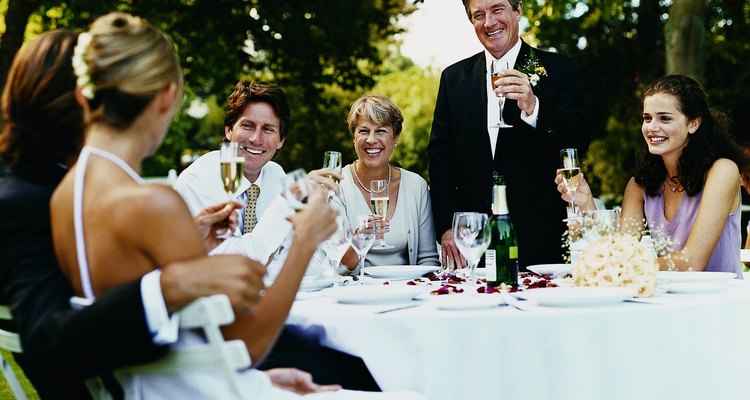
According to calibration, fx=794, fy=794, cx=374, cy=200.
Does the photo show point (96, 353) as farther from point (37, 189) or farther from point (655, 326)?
point (655, 326)

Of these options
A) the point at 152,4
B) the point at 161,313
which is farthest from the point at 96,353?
the point at 152,4

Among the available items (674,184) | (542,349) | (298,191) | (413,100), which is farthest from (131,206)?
(413,100)

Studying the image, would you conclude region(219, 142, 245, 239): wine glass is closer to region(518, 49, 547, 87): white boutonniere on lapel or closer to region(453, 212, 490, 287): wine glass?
region(453, 212, 490, 287): wine glass

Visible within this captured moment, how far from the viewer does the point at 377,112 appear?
5.42 meters

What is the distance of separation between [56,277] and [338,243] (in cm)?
150

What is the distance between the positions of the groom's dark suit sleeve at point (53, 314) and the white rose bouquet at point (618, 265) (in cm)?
185

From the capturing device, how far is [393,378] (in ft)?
9.09

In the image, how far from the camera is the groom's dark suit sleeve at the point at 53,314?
6.57 ft

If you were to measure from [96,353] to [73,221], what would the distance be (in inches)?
14.0

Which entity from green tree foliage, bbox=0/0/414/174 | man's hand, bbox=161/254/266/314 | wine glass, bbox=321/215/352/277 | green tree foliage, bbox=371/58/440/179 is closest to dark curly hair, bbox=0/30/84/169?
man's hand, bbox=161/254/266/314

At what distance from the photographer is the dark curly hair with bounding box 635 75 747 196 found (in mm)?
4672

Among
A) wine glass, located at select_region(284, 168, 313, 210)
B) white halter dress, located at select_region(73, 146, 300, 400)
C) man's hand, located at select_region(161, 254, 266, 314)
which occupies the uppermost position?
wine glass, located at select_region(284, 168, 313, 210)

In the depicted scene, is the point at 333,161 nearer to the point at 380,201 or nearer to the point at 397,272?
the point at 380,201

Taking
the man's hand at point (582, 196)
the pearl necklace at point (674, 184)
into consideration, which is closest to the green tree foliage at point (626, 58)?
the pearl necklace at point (674, 184)
